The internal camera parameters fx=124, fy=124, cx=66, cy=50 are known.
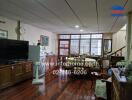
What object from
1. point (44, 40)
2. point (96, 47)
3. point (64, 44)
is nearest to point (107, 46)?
point (96, 47)

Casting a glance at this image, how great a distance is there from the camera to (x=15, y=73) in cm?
438

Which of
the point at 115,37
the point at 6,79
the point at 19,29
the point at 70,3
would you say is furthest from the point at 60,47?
the point at 70,3

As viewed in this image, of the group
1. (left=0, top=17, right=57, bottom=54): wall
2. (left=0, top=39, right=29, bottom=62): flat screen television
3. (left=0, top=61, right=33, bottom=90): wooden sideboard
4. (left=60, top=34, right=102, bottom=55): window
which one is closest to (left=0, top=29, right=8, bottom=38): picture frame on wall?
(left=0, top=17, right=57, bottom=54): wall

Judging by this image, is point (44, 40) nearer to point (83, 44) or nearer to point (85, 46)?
point (83, 44)

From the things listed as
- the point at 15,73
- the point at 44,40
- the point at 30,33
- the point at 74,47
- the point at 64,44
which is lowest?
the point at 15,73

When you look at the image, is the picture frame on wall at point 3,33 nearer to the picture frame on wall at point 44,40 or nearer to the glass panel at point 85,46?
the picture frame on wall at point 44,40

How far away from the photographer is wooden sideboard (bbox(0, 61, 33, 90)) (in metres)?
3.83

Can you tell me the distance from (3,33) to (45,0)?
8.62ft

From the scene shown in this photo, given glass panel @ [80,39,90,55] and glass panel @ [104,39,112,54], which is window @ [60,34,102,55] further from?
glass panel @ [104,39,112,54]

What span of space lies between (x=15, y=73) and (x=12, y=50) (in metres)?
0.83

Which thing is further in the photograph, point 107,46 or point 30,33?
point 107,46

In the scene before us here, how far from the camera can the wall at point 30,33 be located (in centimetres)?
484

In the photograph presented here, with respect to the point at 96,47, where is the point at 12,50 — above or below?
below

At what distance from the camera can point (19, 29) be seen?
17.5 ft
